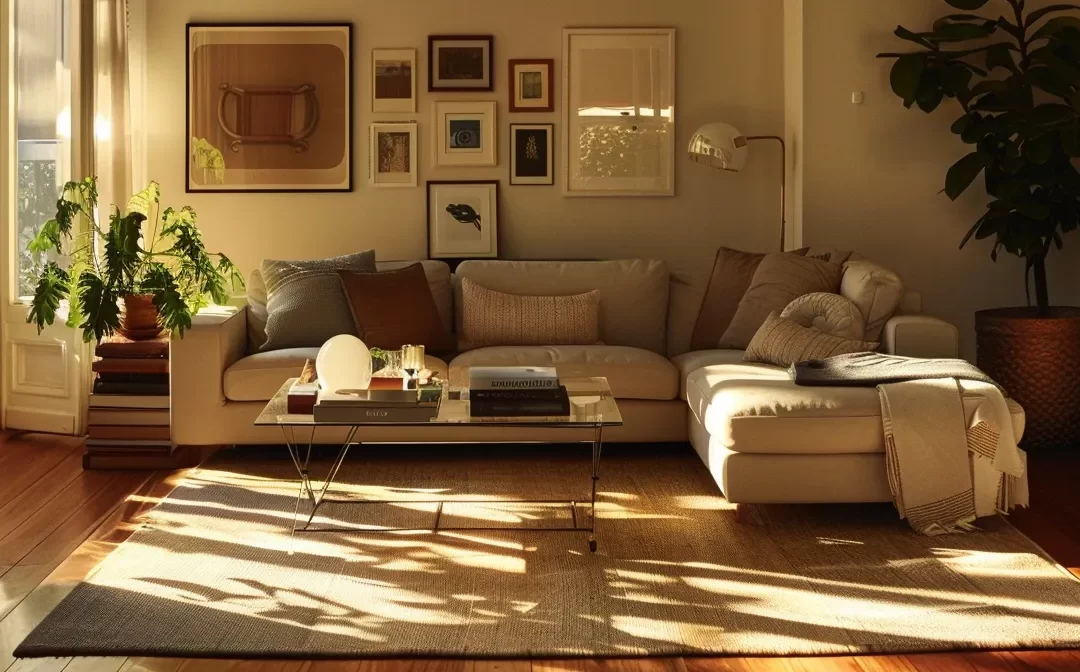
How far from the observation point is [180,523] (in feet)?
13.1

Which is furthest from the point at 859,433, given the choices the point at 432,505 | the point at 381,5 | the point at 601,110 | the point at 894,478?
the point at 381,5

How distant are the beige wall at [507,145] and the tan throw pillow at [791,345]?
1380mm

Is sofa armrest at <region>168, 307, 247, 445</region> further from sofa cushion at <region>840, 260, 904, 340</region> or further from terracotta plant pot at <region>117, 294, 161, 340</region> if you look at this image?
sofa cushion at <region>840, 260, 904, 340</region>

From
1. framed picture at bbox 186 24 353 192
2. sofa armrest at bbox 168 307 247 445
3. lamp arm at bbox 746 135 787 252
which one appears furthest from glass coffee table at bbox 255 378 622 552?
lamp arm at bbox 746 135 787 252

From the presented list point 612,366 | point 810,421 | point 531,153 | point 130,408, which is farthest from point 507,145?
point 810,421

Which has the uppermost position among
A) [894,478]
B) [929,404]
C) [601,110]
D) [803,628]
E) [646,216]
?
[601,110]

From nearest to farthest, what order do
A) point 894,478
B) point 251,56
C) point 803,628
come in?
point 803,628, point 894,478, point 251,56

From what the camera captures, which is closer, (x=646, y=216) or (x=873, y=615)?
(x=873, y=615)

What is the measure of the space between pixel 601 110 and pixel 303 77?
1.51 metres

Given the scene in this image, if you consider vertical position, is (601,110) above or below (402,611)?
above

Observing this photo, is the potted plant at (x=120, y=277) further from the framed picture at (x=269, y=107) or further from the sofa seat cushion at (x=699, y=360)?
the sofa seat cushion at (x=699, y=360)

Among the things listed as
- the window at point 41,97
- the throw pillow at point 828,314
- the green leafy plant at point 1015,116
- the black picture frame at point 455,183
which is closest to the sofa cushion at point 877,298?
the throw pillow at point 828,314

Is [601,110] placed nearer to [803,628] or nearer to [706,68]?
[706,68]

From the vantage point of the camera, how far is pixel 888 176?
575 cm
